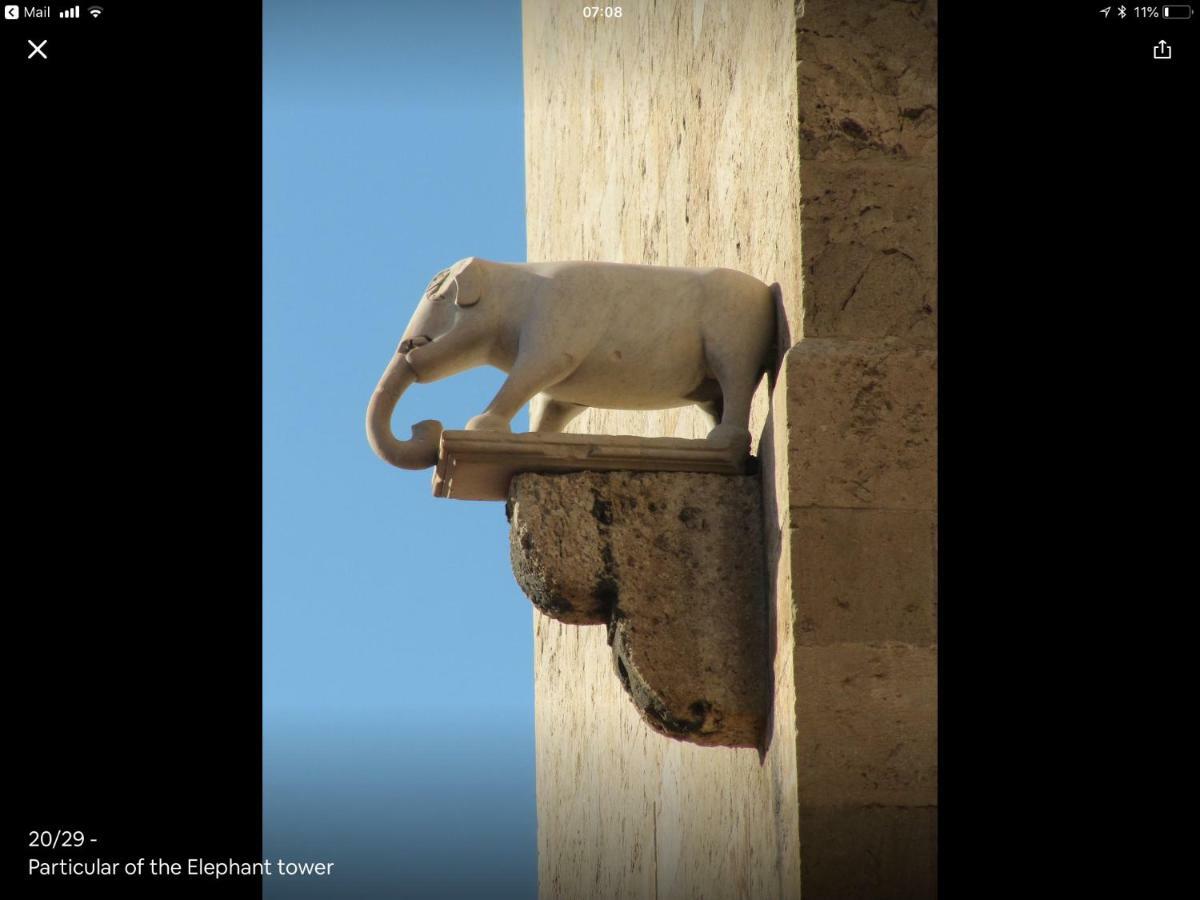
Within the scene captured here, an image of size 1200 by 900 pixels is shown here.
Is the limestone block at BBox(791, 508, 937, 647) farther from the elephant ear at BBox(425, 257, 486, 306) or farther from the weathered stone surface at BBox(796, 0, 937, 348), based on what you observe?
the elephant ear at BBox(425, 257, 486, 306)

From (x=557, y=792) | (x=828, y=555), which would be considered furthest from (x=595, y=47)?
(x=828, y=555)

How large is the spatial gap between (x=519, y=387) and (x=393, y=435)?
0.91 feet

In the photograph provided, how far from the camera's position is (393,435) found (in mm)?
4762

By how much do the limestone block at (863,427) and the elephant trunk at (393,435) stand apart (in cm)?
75

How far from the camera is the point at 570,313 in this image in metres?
4.86

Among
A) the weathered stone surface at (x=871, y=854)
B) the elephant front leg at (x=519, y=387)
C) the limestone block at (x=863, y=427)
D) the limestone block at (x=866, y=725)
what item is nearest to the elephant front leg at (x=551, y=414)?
the elephant front leg at (x=519, y=387)

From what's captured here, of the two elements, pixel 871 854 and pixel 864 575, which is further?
pixel 864 575

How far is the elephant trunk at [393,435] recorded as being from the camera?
4.73m

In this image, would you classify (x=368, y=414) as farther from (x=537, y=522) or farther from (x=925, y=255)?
(x=925, y=255)

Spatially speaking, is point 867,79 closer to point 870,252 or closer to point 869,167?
point 869,167

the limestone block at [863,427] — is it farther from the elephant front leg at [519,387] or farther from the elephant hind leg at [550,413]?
the elephant hind leg at [550,413]

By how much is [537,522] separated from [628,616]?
0.86 feet

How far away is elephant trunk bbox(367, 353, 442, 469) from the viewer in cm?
473

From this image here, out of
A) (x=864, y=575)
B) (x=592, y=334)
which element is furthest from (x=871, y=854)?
(x=592, y=334)
